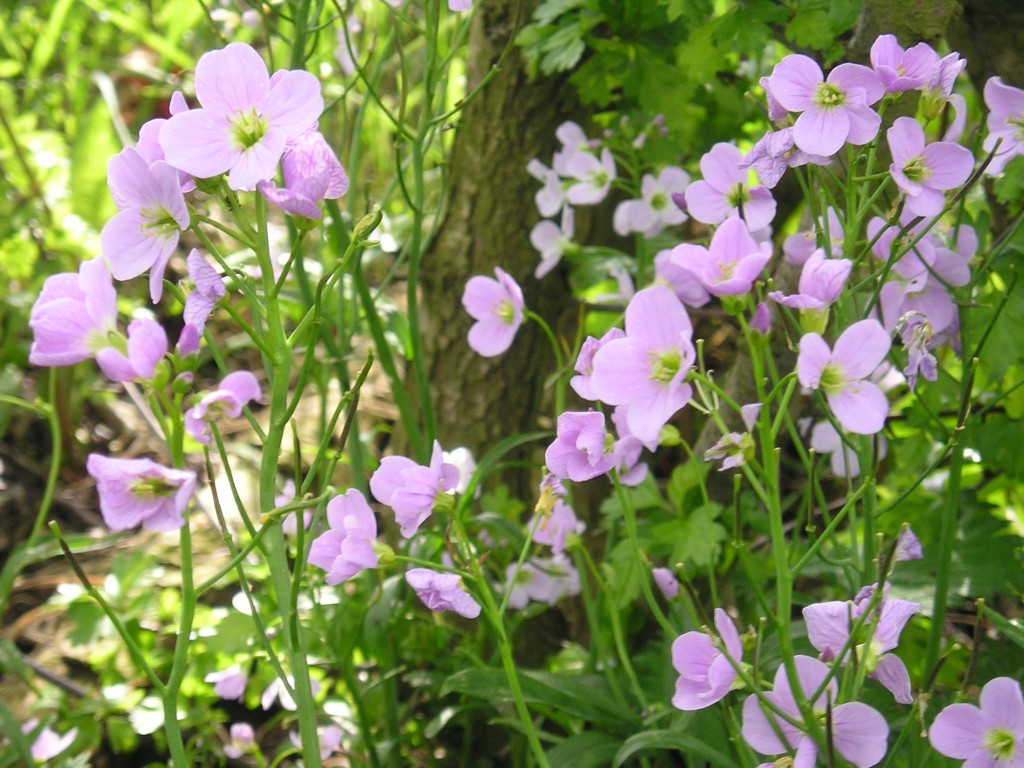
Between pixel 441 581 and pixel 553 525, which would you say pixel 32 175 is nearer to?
pixel 553 525

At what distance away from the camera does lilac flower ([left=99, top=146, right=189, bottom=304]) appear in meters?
0.72

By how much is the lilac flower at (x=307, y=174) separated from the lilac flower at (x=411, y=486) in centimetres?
22

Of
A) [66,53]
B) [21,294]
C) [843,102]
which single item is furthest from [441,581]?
[66,53]

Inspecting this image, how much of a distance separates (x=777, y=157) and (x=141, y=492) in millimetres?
544

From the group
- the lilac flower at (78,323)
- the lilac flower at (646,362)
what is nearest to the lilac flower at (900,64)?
the lilac flower at (646,362)

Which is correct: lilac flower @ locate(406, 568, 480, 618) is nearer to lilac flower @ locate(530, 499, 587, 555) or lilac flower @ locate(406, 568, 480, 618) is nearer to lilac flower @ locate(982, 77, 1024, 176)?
lilac flower @ locate(530, 499, 587, 555)

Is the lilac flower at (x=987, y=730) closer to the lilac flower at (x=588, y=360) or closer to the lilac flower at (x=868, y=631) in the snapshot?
the lilac flower at (x=868, y=631)

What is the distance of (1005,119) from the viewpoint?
3.00 feet

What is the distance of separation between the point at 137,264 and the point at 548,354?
930 mm

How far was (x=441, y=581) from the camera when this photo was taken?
789 millimetres

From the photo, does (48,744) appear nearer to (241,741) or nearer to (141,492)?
(241,741)

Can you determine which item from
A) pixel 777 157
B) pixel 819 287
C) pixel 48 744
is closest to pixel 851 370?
pixel 819 287

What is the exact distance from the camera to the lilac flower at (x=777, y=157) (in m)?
0.77

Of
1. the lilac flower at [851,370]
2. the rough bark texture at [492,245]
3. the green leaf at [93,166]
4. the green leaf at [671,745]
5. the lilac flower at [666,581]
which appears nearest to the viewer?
the lilac flower at [851,370]
